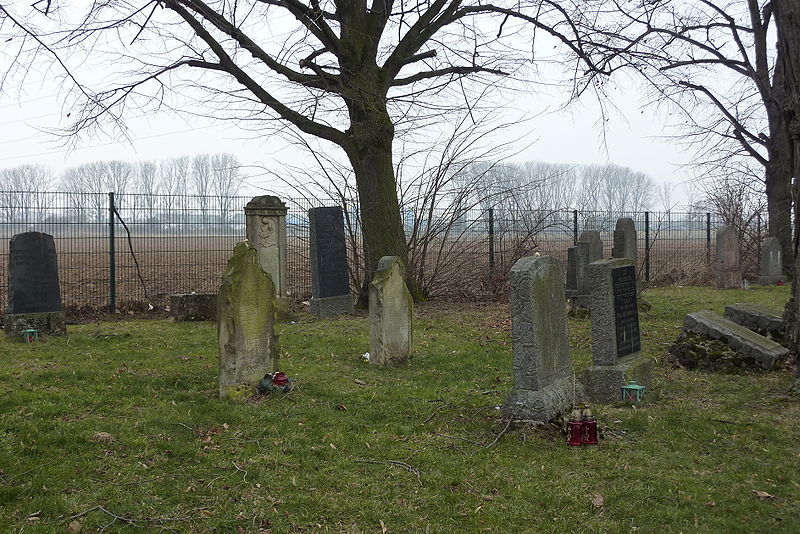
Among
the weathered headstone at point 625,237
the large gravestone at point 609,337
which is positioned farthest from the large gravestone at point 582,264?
the large gravestone at point 609,337

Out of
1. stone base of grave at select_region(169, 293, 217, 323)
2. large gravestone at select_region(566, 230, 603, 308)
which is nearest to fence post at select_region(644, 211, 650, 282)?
large gravestone at select_region(566, 230, 603, 308)

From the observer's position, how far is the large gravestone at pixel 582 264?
47.5ft

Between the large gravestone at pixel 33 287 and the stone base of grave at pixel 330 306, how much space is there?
15.6 ft

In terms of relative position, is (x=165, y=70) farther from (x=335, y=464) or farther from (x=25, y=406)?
(x=335, y=464)

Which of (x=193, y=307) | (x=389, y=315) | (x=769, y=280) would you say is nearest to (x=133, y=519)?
(x=389, y=315)

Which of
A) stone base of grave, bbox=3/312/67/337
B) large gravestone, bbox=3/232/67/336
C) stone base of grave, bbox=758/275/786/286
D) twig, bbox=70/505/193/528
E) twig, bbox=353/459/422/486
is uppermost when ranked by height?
large gravestone, bbox=3/232/67/336

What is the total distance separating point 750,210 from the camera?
934 inches

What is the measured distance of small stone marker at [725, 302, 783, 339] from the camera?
998 cm

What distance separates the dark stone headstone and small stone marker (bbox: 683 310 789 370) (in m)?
1.94

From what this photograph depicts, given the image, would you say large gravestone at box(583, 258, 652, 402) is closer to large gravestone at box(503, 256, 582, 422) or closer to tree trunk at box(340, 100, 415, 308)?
large gravestone at box(503, 256, 582, 422)

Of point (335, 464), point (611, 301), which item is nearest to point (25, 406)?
point (335, 464)

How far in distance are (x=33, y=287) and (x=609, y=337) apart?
8440 millimetres

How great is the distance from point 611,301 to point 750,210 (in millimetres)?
19219

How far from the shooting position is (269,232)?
43.9 feet
